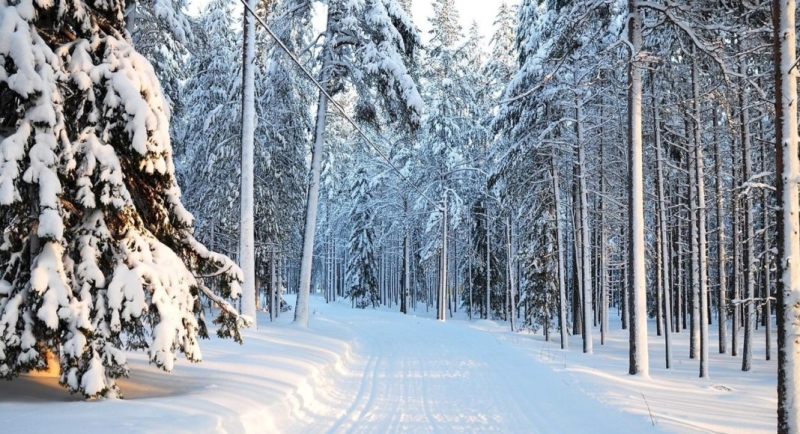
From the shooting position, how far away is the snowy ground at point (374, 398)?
5984mm

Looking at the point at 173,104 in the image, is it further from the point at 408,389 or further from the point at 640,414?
the point at 640,414

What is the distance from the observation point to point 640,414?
8.03 metres

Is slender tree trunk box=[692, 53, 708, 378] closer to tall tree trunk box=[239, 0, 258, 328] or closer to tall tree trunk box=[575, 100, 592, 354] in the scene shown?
tall tree trunk box=[575, 100, 592, 354]

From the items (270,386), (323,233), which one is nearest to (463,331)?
(270,386)

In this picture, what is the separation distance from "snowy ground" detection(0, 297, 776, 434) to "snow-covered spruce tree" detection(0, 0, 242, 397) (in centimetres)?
72

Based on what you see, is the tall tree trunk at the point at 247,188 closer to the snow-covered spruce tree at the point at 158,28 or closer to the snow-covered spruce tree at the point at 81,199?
the snow-covered spruce tree at the point at 158,28

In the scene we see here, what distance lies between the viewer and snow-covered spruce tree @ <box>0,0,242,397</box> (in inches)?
225

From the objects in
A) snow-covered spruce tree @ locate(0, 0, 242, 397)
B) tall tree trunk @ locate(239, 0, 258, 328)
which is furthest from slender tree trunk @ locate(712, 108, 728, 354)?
snow-covered spruce tree @ locate(0, 0, 242, 397)

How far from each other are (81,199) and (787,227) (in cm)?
834

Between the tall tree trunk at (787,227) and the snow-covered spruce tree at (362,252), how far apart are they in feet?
121

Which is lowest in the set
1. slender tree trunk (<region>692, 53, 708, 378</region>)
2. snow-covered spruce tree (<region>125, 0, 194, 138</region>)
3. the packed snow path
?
the packed snow path

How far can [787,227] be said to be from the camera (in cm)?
696

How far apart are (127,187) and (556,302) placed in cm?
2097

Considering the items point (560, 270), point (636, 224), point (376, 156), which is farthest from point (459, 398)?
point (376, 156)
